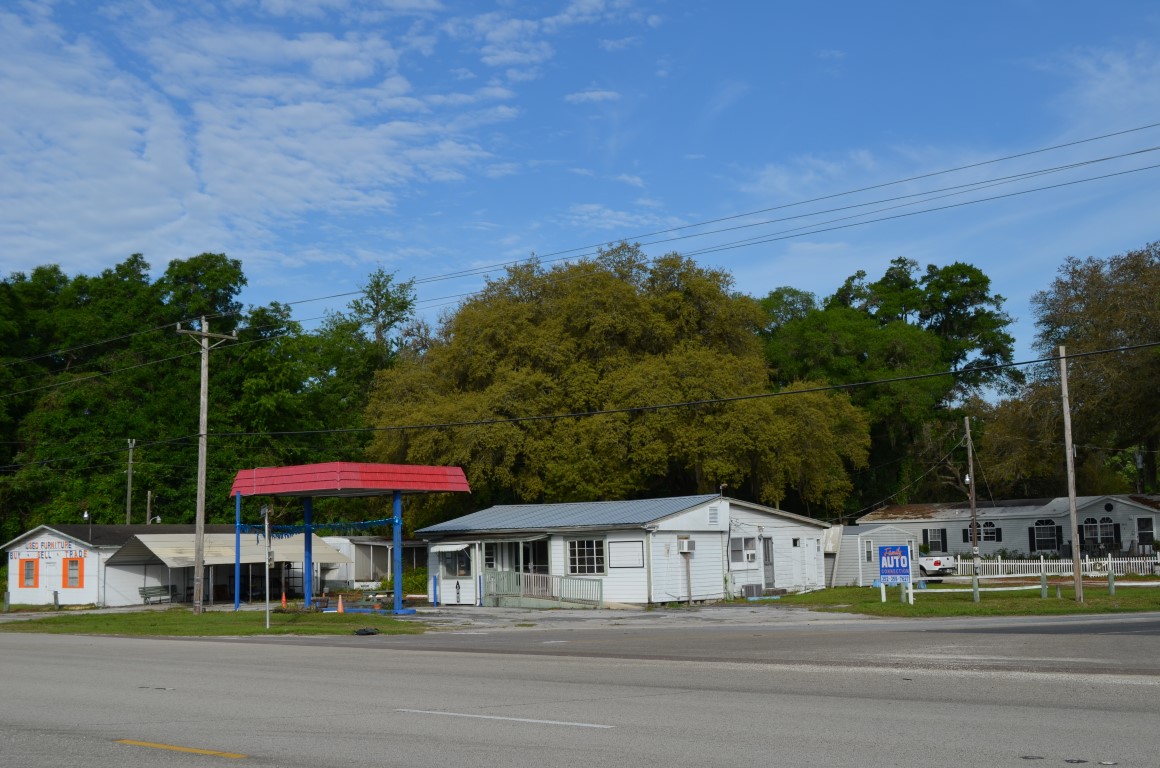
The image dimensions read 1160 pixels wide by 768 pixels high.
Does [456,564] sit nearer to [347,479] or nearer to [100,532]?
[347,479]

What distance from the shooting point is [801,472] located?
55719 mm

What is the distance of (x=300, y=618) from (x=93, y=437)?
137ft

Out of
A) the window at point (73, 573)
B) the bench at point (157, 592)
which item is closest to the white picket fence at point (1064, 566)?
the bench at point (157, 592)

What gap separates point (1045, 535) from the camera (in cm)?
6019

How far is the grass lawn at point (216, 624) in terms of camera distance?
2972 centimetres

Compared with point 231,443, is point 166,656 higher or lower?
lower

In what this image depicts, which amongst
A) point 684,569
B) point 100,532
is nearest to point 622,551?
point 684,569

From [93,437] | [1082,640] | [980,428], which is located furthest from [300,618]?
[980,428]

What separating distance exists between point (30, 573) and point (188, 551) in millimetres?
8653

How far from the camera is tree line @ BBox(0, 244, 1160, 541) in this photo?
52.6 meters

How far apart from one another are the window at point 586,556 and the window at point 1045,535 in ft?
108

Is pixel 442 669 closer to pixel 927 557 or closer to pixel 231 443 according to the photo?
pixel 927 557

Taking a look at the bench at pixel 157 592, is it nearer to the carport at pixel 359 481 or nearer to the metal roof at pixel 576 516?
the carport at pixel 359 481

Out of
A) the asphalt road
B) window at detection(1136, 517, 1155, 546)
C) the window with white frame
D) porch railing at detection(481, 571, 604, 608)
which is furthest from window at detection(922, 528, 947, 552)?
the asphalt road
